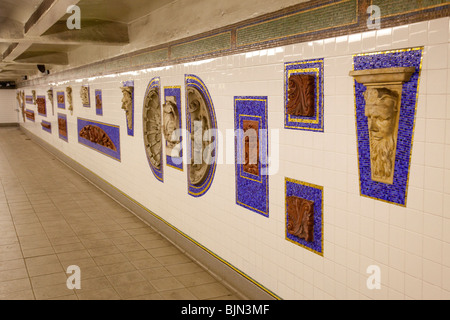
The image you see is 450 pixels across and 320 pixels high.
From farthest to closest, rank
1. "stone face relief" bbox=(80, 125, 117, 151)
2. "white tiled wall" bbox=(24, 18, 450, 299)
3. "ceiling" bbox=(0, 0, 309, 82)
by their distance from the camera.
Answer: "stone face relief" bbox=(80, 125, 117, 151)
"ceiling" bbox=(0, 0, 309, 82)
"white tiled wall" bbox=(24, 18, 450, 299)

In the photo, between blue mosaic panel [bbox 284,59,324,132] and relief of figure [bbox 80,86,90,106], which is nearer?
blue mosaic panel [bbox 284,59,324,132]

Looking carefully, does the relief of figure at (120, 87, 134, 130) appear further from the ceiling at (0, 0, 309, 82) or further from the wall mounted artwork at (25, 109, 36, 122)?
the wall mounted artwork at (25, 109, 36, 122)

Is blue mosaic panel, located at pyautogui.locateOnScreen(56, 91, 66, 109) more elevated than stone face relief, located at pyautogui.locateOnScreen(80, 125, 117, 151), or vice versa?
blue mosaic panel, located at pyautogui.locateOnScreen(56, 91, 66, 109)

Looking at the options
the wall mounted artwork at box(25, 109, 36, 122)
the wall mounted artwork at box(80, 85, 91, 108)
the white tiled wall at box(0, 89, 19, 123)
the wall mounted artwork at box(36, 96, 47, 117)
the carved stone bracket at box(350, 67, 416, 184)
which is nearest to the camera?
the carved stone bracket at box(350, 67, 416, 184)

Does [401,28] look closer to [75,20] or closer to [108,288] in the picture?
[108,288]

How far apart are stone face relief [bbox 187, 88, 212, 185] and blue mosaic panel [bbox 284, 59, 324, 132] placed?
1400mm

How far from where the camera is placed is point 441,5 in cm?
240

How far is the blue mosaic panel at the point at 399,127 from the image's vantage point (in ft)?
8.46

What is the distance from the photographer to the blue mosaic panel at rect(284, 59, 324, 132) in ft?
10.7

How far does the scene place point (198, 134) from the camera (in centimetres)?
507

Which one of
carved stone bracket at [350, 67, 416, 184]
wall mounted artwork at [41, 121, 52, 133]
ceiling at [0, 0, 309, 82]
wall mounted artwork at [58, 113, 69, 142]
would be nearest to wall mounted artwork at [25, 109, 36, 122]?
wall mounted artwork at [41, 121, 52, 133]

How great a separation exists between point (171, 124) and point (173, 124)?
0.12 feet

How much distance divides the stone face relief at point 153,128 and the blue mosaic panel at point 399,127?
12.3 feet

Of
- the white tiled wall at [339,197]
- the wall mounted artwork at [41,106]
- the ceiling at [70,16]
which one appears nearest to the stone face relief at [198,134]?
the white tiled wall at [339,197]
